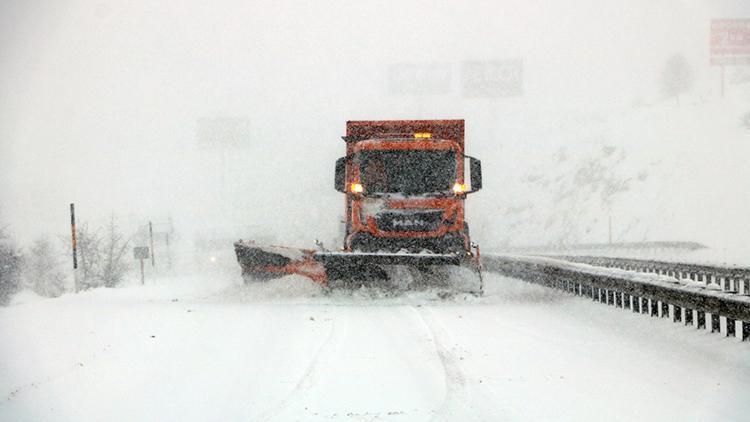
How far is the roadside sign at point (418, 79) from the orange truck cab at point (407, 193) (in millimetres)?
27449

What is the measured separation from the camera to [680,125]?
61.8 metres

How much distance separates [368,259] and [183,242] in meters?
81.6

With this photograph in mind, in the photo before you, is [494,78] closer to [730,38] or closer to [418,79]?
[418,79]

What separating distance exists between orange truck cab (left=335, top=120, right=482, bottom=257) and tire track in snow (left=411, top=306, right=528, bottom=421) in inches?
254

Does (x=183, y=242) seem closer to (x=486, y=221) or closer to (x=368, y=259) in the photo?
(x=486, y=221)

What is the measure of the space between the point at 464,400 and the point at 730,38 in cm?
5386

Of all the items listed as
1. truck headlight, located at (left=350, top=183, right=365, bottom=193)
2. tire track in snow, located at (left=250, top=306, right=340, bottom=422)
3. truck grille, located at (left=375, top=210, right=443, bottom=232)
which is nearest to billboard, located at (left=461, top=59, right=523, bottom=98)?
truck headlight, located at (left=350, top=183, right=365, bottom=193)

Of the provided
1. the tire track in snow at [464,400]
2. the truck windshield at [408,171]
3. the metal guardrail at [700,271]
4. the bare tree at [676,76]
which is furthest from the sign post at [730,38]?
the tire track in snow at [464,400]

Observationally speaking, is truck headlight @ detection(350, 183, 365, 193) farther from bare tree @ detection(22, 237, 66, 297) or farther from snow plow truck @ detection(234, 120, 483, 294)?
bare tree @ detection(22, 237, 66, 297)

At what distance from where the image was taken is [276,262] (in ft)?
45.8

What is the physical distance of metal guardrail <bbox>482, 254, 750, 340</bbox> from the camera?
A: 24.8 feet

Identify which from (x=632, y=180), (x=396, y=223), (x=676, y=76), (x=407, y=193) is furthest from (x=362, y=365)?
(x=676, y=76)

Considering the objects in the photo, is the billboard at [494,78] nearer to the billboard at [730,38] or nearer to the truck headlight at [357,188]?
the billboard at [730,38]

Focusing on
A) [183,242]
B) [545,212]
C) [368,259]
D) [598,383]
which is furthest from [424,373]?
[183,242]
